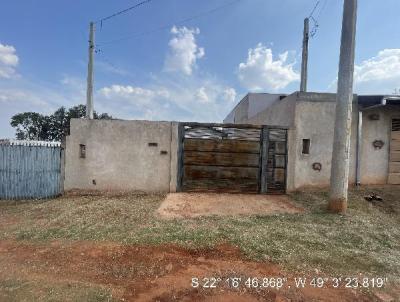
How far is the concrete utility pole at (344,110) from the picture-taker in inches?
267

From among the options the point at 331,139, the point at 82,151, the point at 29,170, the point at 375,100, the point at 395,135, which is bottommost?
the point at 29,170

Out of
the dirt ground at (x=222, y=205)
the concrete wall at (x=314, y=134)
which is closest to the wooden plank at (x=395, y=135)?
the concrete wall at (x=314, y=134)

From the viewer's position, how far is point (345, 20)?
686cm

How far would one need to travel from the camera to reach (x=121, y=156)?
8961mm

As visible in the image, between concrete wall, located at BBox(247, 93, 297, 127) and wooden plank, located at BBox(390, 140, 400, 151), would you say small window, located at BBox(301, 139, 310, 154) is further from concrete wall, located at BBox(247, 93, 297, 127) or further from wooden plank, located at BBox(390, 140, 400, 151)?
wooden plank, located at BBox(390, 140, 400, 151)

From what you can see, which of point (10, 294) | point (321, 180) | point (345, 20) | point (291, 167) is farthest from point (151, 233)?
point (345, 20)

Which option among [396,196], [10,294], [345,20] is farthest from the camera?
[396,196]

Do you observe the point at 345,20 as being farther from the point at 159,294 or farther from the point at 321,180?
the point at 159,294

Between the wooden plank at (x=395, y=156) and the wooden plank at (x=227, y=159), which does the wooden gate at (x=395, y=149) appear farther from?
the wooden plank at (x=227, y=159)

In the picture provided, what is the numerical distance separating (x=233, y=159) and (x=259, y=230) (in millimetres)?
3621

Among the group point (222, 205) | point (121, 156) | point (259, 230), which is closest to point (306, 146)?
point (222, 205)

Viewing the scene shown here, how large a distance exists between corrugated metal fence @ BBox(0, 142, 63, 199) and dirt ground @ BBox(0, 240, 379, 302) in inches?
163

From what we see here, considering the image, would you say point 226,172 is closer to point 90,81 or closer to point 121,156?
point 121,156

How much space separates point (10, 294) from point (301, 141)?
8402 mm
